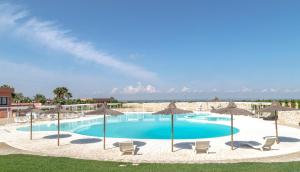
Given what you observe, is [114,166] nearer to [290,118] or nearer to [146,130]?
[146,130]

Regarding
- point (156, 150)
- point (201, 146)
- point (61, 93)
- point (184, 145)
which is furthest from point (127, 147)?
point (61, 93)

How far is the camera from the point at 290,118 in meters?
21.3

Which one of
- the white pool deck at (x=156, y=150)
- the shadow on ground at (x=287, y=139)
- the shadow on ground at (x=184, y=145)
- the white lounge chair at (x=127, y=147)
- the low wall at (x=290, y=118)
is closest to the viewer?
the white pool deck at (x=156, y=150)

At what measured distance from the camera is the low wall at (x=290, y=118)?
20.6 meters

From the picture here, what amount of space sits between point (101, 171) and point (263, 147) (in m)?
7.20

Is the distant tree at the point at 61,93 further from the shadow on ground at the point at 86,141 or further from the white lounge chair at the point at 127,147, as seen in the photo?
the white lounge chair at the point at 127,147

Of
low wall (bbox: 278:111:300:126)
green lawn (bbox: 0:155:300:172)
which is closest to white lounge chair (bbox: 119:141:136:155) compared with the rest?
green lawn (bbox: 0:155:300:172)

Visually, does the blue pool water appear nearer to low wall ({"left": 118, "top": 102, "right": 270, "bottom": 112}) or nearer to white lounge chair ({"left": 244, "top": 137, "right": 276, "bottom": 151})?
white lounge chair ({"left": 244, "top": 137, "right": 276, "bottom": 151})

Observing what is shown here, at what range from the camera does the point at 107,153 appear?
36.9 feet

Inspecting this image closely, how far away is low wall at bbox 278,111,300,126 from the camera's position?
2059 centimetres

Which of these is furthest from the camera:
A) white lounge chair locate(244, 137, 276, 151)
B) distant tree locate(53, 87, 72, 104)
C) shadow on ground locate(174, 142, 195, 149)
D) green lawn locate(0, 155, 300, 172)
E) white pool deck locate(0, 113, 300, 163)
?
distant tree locate(53, 87, 72, 104)

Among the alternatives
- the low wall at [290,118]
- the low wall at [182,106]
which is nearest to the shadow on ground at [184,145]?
the low wall at [290,118]

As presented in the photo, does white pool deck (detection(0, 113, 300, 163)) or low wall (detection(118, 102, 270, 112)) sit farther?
low wall (detection(118, 102, 270, 112))

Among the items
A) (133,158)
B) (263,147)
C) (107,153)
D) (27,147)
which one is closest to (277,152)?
(263,147)
